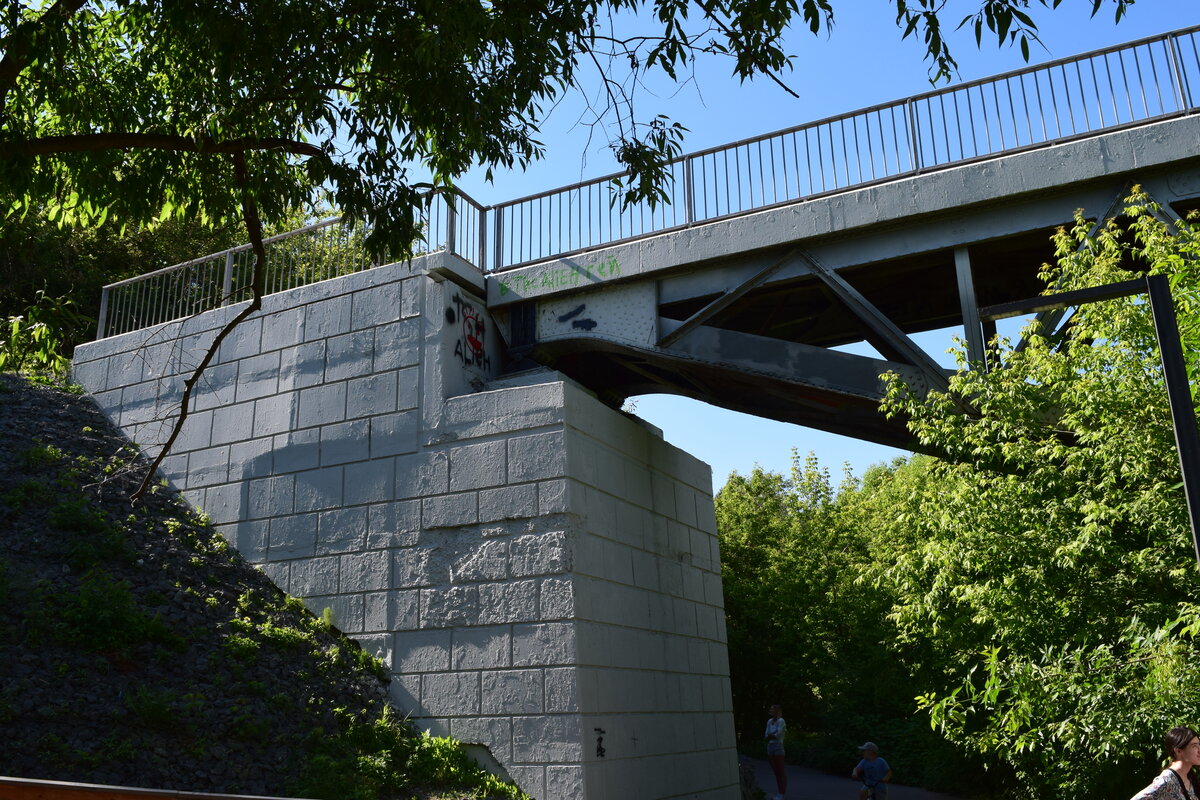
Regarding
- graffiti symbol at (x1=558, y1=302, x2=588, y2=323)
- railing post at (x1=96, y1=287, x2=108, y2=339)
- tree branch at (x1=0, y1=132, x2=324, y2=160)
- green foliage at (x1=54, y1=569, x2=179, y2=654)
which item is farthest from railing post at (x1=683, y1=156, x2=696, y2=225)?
railing post at (x1=96, y1=287, x2=108, y2=339)

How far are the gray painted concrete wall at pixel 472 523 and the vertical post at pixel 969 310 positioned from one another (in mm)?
4126

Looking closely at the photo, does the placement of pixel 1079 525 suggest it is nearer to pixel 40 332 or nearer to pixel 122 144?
pixel 122 144

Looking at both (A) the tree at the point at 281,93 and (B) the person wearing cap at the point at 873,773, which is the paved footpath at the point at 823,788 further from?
(A) the tree at the point at 281,93

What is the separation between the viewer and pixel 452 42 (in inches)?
293

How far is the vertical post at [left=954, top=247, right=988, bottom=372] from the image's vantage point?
34.2 ft

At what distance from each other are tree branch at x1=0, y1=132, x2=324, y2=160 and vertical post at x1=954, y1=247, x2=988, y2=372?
→ 6778 mm

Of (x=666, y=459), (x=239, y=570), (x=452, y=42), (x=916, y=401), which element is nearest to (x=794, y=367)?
(x=916, y=401)

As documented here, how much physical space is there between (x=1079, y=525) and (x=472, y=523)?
242 inches

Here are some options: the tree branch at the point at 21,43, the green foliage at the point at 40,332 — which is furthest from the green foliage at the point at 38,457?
the tree branch at the point at 21,43

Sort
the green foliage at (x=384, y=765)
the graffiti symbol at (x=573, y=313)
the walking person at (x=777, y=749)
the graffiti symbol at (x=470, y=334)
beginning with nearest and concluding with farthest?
the green foliage at (x=384, y=765), the graffiti symbol at (x=470, y=334), the graffiti symbol at (x=573, y=313), the walking person at (x=777, y=749)

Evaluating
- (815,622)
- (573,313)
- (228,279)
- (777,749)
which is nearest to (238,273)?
(228,279)

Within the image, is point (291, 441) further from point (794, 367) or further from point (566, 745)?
point (794, 367)

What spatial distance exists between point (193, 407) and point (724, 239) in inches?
308

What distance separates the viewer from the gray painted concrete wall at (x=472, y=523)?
1021 centimetres
